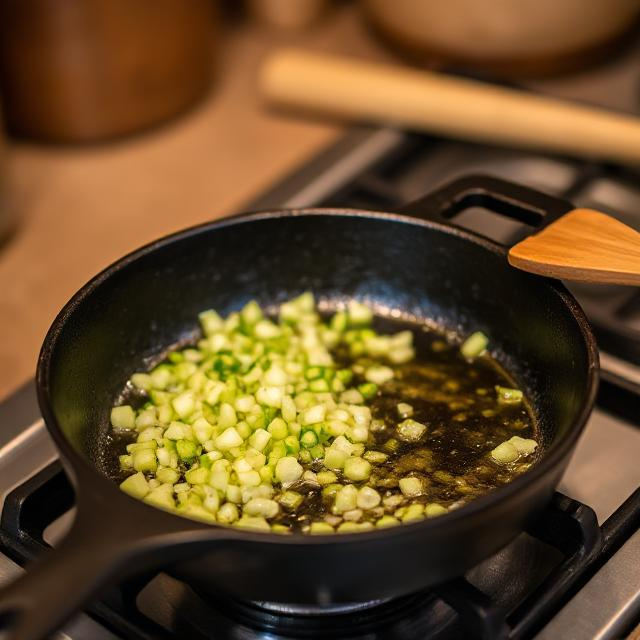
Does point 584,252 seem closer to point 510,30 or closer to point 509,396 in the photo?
point 509,396

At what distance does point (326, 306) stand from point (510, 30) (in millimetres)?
475

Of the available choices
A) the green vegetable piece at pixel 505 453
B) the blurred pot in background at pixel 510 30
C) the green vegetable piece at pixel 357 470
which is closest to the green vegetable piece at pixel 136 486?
the green vegetable piece at pixel 357 470

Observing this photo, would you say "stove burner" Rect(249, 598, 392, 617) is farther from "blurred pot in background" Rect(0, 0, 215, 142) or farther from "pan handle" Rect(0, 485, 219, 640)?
"blurred pot in background" Rect(0, 0, 215, 142)

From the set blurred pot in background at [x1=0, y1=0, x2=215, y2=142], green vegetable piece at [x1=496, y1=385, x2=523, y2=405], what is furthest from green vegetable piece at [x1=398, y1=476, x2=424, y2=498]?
blurred pot in background at [x1=0, y1=0, x2=215, y2=142]

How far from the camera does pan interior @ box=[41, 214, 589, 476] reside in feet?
2.50

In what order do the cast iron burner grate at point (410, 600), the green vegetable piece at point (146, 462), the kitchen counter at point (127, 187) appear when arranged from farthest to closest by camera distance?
the kitchen counter at point (127, 187)
the green vegetable piece at point (146, 462)
the cast iron burner grate at point (410, 600)

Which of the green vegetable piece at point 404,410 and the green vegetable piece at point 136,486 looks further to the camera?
the green vegetable piece at point 404,410

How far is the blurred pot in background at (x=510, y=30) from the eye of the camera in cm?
119

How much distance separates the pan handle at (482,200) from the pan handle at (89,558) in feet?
1.36

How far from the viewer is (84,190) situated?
3.86 ft

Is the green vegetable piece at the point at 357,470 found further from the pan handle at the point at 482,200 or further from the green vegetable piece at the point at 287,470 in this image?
the pan handle at the point at 482,200

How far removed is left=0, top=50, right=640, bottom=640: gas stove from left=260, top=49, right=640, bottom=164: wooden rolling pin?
0.77 ft

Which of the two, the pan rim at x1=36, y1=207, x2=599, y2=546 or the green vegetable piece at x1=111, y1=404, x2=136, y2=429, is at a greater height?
the pan rim at x1=36, y1=207, x2=599, y2=546

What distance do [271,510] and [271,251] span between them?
0.30 meters
